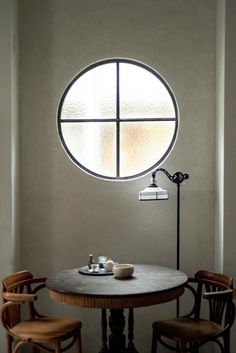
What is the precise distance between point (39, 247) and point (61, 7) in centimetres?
210

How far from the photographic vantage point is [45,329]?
3.56 meters

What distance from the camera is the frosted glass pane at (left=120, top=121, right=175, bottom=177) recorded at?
4574 mm

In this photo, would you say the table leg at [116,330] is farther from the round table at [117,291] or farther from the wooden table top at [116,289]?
the wooden table top at [116,289]

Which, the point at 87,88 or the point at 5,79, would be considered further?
the point at 87,88

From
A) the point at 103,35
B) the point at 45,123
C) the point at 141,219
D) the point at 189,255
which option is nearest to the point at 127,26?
the point at 103,35

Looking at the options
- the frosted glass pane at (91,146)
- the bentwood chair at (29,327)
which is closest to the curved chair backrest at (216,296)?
the bentwood chair at (29,327)

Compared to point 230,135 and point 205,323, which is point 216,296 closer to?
point 205,323

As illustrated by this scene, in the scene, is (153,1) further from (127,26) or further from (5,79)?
(5,79)

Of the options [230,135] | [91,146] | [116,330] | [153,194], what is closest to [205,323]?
[116,330]

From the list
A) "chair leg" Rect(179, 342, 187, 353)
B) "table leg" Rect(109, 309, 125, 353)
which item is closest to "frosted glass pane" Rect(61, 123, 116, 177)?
"table leg" Rect(109, 309, 125, 353)

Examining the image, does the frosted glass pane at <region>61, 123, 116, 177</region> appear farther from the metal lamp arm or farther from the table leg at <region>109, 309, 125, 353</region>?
the table leg at <region>109, 309, 125, 353</region>

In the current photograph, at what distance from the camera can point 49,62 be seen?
453cm

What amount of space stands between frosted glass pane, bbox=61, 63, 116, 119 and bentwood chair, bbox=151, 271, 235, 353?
165 cm

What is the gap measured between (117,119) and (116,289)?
1732 mm
